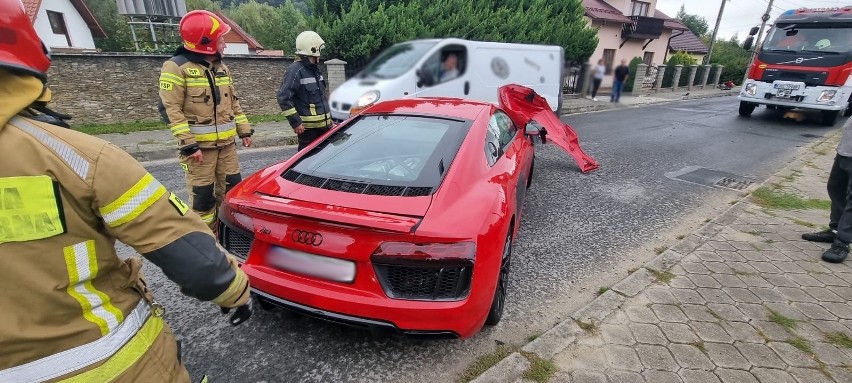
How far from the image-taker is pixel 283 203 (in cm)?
208

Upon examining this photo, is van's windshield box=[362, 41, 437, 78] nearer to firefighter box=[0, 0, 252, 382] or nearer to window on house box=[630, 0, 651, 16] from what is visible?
firefighter box=[0, 0, 252, 382]

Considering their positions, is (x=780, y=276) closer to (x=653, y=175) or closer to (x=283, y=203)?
(x=653, y=175)

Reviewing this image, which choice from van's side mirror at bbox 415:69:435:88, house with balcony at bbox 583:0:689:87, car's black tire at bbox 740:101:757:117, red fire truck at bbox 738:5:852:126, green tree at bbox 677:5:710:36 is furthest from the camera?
green tree at bbox 677:5:710:36

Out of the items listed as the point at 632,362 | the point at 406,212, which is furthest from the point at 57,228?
the point at 632,362

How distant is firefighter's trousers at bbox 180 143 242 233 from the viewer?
328cm

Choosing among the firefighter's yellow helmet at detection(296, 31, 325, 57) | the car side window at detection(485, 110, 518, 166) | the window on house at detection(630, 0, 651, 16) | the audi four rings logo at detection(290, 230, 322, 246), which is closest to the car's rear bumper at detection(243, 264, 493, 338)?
the audi four rings logo at detection(290, 230, 322, 246)

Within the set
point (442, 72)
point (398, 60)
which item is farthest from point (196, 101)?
point (442, 72)

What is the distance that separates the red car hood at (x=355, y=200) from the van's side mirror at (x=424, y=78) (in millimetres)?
5933

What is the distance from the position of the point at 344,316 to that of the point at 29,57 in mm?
1474

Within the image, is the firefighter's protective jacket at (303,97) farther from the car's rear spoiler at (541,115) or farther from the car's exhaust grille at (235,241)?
the car's exhaust grille at (235,241)

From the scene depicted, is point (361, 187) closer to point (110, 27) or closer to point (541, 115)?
point (541, 115)

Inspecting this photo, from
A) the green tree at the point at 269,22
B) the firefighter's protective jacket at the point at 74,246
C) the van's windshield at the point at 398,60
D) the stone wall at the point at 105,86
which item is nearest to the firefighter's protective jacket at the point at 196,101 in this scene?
the firefighter's protective jacket at the point at 74,246

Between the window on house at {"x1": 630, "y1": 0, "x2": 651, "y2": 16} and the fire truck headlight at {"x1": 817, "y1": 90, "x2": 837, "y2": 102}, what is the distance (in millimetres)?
14690

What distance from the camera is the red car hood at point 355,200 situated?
2023mm
